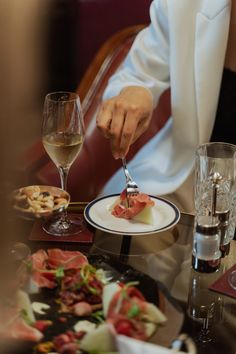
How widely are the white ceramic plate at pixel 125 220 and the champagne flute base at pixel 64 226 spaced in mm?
28

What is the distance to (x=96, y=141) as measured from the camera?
1.79 meters

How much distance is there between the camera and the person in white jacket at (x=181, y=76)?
145 centimetres

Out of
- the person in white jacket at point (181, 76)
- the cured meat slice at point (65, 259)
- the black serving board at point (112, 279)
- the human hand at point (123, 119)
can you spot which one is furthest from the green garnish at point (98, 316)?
the person in white jacket at point (181, 76)

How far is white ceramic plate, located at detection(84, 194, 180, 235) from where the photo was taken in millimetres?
955

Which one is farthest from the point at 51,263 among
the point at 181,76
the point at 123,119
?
the point at 181,76

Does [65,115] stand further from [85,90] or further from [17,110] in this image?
[85,90]

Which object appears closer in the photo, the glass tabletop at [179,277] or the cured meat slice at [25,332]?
the cured meat slice at [25,332]

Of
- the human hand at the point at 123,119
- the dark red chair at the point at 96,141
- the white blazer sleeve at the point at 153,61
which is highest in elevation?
the white blazer sleeve at the point at 153,61

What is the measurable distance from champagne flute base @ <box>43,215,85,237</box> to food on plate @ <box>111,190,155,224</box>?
0.07 m

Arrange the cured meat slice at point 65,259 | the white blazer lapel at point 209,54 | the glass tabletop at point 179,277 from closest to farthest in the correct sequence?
1. the glass tabletop at point 179,277
2. the cured meat slice at point 65,259
3. the white blazer lapel at point 209,54

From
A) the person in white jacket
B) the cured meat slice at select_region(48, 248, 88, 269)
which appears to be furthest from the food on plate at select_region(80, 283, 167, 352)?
the person in white jacket

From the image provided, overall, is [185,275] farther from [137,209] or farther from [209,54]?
[209,54]

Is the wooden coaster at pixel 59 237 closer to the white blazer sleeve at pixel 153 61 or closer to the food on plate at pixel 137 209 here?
the food on plate at pixel 137 209

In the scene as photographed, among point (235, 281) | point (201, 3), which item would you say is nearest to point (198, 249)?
point (235, 281)
